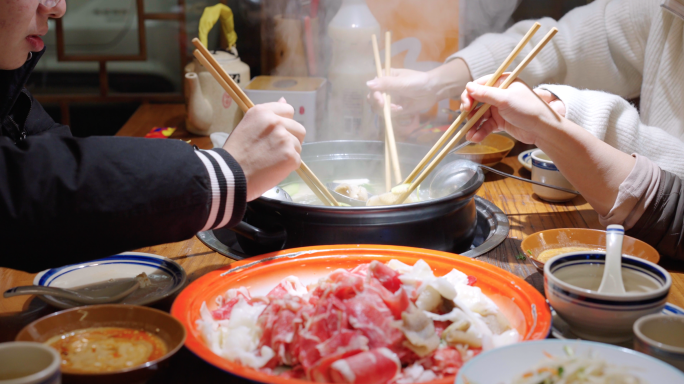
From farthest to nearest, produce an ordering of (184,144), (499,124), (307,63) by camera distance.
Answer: (307,63) < (499,124) < (184,144)

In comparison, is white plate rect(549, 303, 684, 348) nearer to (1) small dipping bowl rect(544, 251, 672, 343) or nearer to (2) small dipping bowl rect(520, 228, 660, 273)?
(1) small dipping bowl rect(544, 251, 672, 343)

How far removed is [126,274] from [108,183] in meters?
0.30

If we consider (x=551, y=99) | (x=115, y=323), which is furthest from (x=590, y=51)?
(x=115, y=323)

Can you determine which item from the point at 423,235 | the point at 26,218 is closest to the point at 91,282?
the point at 26,218

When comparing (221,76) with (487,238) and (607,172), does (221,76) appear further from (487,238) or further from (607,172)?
(607,172)

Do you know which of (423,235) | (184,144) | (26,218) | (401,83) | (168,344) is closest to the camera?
(168,344)

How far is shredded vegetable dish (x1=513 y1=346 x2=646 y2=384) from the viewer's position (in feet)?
2.37

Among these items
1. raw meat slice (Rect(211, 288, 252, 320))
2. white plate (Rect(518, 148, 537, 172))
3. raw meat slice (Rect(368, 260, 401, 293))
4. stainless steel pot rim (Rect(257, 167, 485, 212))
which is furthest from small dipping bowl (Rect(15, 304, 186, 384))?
white plate (Rect(518, 148, 537, 172))

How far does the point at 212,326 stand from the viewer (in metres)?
0.94

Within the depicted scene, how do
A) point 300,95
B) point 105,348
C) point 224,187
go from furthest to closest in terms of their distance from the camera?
point 300,95 < point 224,187 < point 105,348

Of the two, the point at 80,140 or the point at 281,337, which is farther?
the point at 80,140

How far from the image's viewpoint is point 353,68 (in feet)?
8.25

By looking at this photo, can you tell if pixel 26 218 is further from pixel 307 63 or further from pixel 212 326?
pixel 307 63

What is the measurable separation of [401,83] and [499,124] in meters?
0.79
